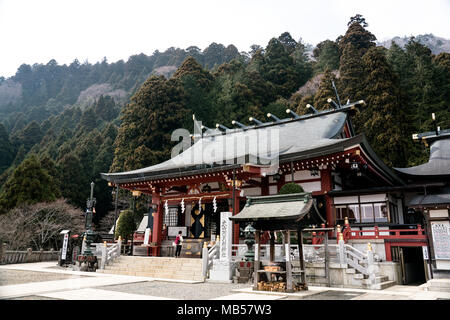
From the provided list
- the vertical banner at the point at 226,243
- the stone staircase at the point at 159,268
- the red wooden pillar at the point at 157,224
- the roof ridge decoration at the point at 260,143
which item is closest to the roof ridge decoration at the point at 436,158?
the roof ridge decoration at the point at 260,143

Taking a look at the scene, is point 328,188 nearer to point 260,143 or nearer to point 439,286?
point 260,143

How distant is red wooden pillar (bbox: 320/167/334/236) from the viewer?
15.0m

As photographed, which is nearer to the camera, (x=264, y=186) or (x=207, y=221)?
(x=264, y=186)

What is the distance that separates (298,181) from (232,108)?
26486mm

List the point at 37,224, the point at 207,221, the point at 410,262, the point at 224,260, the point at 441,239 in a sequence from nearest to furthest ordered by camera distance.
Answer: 1. the point at 224,260
2. the point at 441,239
3. the point at 410,262
4. the point at 207,221
5. the point at 37,224

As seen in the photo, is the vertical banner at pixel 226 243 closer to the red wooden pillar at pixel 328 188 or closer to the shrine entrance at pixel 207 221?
the red wooden pillar at pixel 328 188

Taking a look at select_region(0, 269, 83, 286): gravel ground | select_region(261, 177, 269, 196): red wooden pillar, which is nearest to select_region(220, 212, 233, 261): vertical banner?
select_region(261, 177, 269, 196): red wooden pillar

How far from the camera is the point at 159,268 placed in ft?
46.7

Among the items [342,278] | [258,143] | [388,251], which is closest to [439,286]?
[342,278]

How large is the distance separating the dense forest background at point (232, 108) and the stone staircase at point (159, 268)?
689 inches

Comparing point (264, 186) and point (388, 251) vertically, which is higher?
point (264, 186)

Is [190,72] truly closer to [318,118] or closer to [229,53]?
[318,118]

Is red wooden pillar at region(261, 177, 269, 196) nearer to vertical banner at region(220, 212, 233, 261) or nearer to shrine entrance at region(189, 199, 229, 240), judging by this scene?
shrine entrance at region(189, 199, 229, 240)

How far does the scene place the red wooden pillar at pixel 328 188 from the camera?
15.0 metres
